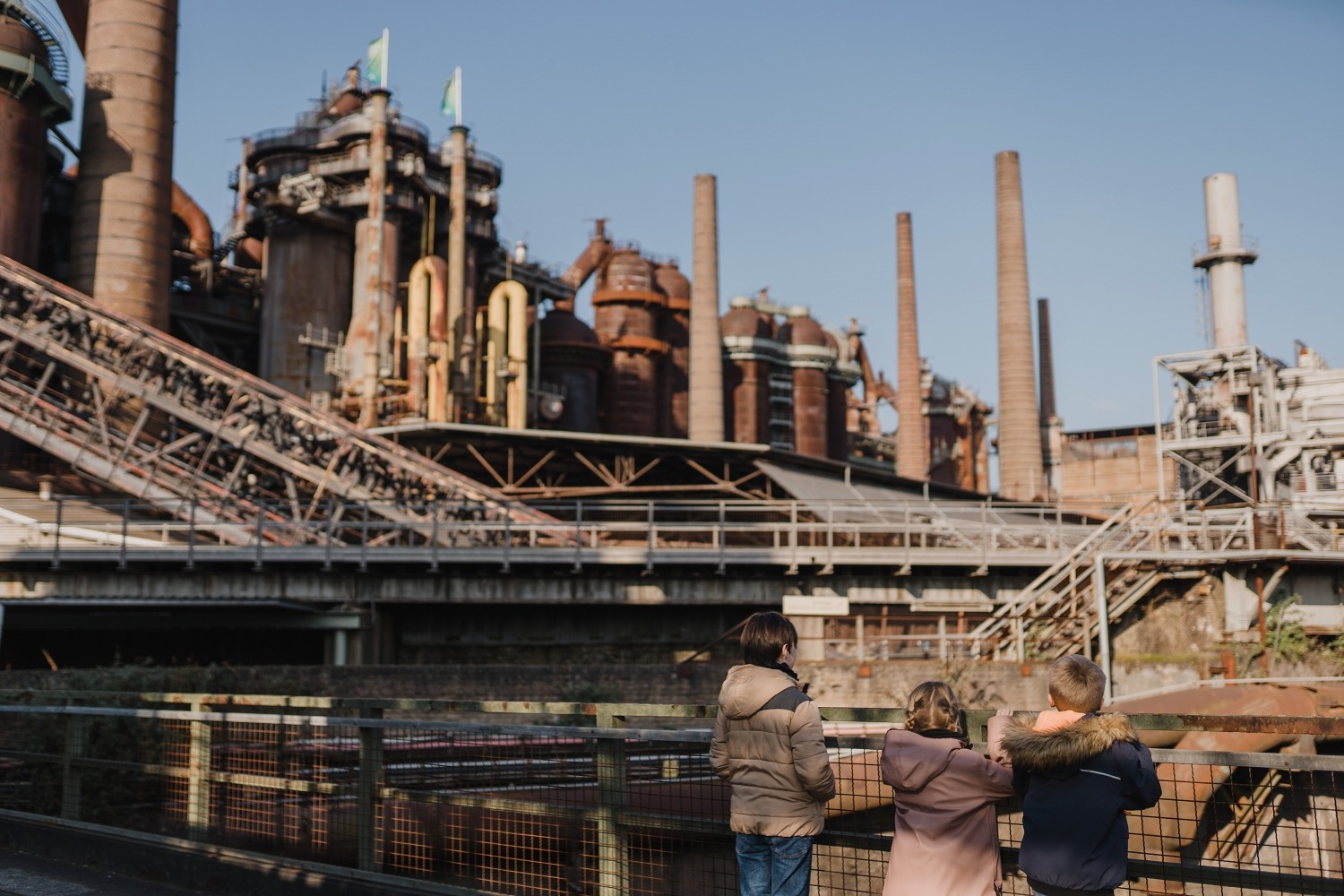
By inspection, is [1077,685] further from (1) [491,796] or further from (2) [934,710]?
(1) [491,796]

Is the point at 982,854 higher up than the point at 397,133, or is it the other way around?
the point at 397,133

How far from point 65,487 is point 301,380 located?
35.5 feet

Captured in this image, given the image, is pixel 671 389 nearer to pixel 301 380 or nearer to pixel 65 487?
pixel 301 380

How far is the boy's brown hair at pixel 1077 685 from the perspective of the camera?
409cm

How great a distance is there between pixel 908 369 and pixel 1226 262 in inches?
741

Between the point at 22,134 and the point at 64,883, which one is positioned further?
the point at 22,134

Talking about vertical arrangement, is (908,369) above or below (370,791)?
above

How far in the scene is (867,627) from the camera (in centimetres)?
2545

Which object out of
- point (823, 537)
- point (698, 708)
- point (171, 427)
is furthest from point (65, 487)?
point (698, 708)

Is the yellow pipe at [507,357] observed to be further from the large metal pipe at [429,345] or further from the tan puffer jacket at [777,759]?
the tan puffer jacket at [777,759]

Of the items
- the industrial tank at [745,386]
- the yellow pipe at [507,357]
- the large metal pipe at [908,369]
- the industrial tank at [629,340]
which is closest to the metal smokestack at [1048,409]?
the large metal pipe at [908,369]

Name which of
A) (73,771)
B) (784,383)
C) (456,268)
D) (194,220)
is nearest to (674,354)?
(784,383)

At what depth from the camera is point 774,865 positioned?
461cm

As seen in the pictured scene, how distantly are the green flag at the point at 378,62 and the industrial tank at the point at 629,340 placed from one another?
49.2ft
